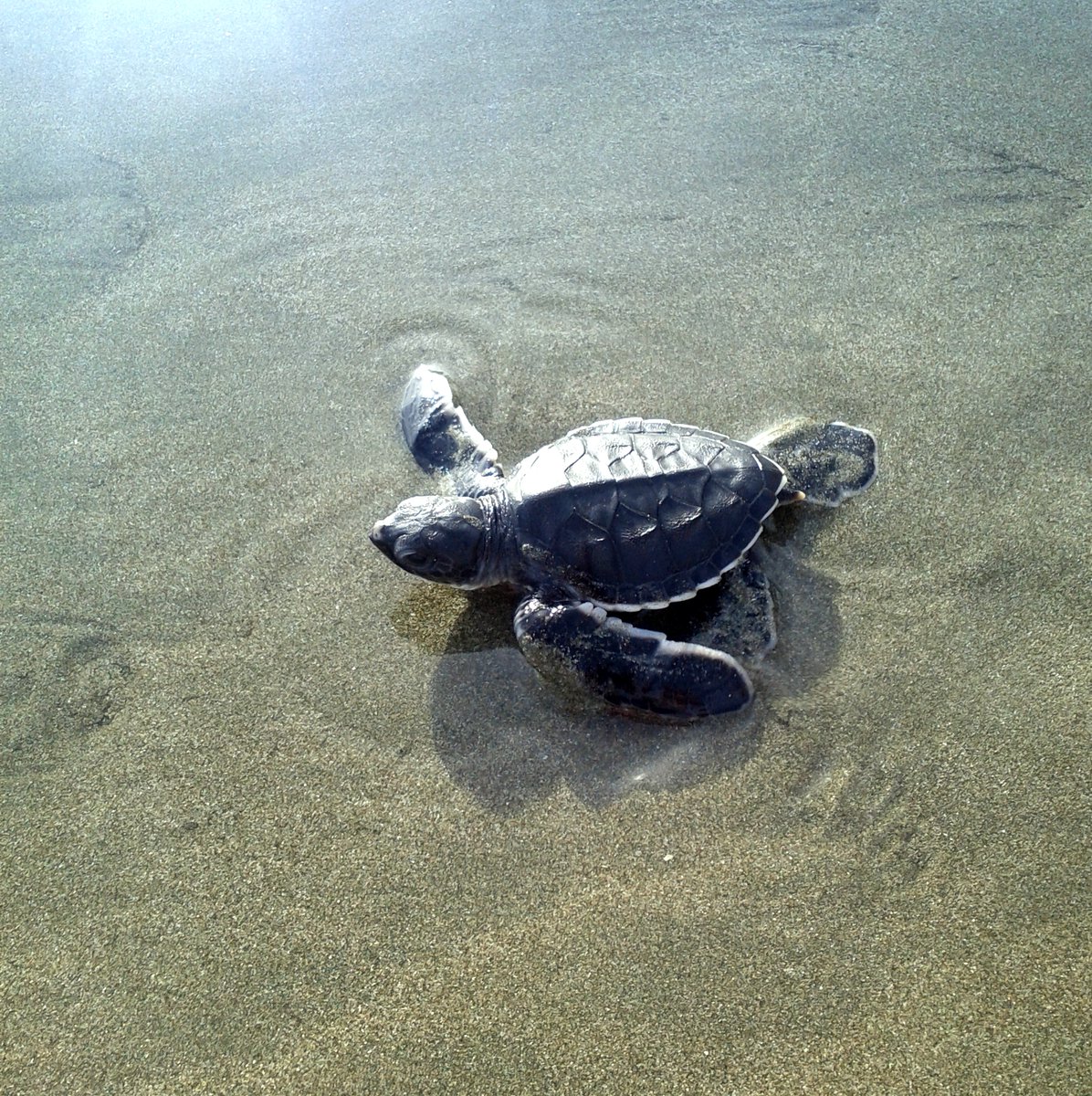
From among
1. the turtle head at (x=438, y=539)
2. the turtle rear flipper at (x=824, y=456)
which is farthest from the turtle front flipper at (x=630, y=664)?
the turtle rear flipper at (x=824, y=456)

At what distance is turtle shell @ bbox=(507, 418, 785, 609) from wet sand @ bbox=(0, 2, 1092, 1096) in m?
0.33

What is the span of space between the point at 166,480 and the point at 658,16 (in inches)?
165

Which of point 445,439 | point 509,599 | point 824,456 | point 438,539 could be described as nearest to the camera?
point 438,539

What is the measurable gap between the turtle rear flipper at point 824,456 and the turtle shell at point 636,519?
1.10 feet

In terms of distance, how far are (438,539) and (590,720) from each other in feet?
2.51

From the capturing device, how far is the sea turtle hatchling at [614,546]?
8.94 feet

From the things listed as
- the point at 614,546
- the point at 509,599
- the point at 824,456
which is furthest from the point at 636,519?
the point at 824,456

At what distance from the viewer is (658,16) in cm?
538

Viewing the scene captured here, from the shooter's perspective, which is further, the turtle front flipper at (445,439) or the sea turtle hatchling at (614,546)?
the turtle front flipper at (445,439)

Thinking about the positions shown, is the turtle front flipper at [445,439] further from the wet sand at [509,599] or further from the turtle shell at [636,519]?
the turtle shell at [636,519]

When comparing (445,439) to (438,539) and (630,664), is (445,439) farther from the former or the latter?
(630,664)

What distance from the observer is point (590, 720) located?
2785 mm

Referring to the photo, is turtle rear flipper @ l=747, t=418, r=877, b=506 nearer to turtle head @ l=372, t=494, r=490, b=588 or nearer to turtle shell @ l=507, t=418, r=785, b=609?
turtle shell @ l=507, t=418, r=785, b=609

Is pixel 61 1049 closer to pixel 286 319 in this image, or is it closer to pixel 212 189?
pixel 286 319
